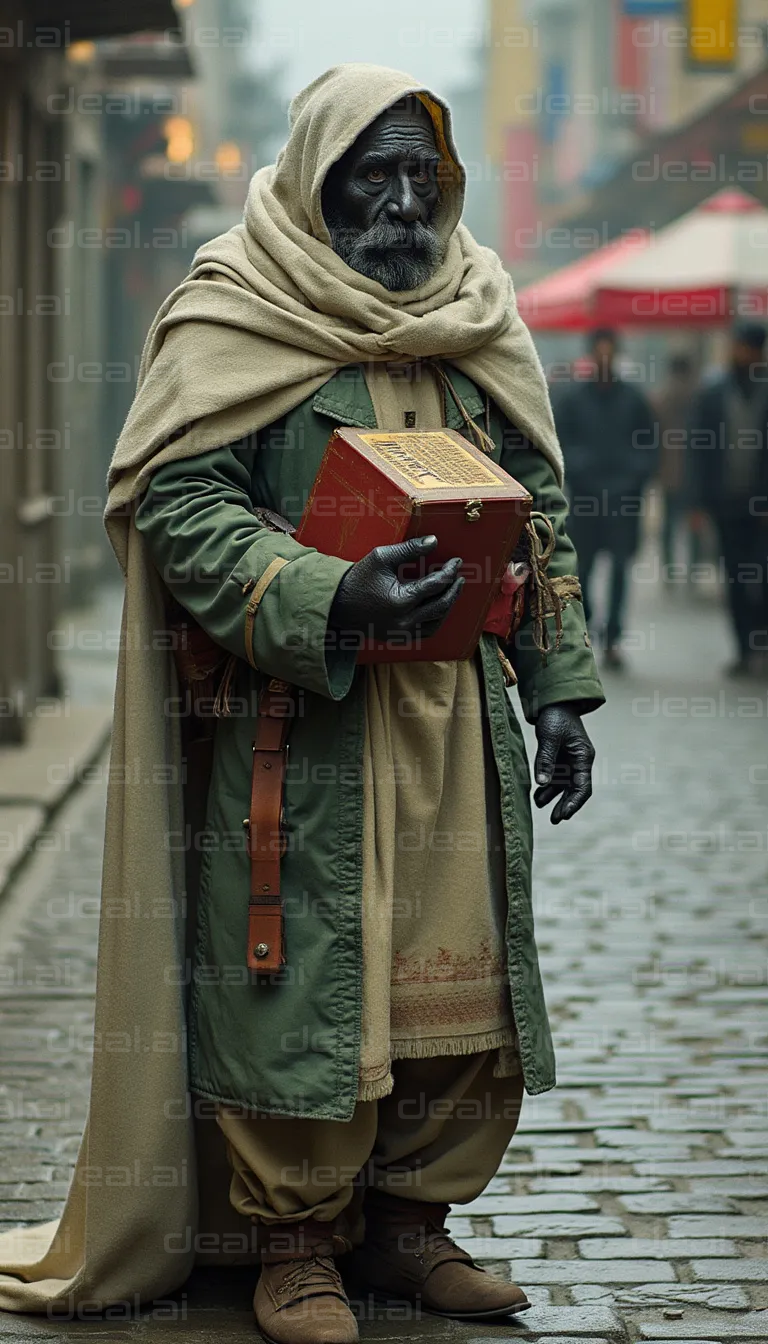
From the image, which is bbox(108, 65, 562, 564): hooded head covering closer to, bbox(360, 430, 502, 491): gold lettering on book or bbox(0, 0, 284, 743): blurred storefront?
bbox(360, 430, 502, 491): gold lettering on book

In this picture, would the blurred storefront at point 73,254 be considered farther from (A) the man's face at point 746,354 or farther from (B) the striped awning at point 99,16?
(A) the man's face at point 746,354

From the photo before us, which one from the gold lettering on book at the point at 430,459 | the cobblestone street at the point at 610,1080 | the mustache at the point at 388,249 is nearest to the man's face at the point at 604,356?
the cobblestone street at the point at 610,1080

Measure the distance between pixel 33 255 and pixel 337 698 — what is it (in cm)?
794

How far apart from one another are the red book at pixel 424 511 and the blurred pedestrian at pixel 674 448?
15949 millimetres

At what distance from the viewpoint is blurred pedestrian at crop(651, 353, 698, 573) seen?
1984cm

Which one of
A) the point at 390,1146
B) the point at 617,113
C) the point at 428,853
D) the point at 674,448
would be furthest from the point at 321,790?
the point at 617,113

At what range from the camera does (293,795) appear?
3738mm

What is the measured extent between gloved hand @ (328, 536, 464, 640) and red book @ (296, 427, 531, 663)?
35 millimetres

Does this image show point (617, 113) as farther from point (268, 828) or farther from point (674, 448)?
point (268, 828)

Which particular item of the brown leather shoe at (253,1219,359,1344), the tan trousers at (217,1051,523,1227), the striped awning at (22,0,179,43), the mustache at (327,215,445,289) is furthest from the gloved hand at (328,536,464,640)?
the striped awning at (22,0,179,43)

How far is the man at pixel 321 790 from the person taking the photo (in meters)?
3.69

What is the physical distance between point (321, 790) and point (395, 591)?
441 millimetres

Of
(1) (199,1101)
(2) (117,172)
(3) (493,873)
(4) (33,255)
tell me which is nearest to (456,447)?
(3) (493,873)

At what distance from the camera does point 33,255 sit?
11.1 meters
